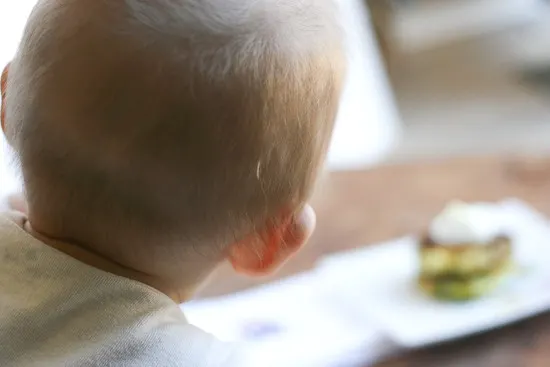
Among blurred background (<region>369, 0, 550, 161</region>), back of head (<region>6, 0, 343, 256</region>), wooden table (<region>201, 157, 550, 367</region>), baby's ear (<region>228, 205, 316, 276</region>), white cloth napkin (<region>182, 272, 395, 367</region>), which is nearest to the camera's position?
back of head (<region>6, 0, 343, 256</region>)

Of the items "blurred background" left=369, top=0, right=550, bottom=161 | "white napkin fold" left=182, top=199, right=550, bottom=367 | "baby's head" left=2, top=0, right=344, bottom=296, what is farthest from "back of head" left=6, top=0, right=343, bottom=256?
"blurred background" left=369, top=0, right=550, bottom=161

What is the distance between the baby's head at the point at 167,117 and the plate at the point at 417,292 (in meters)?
0.26

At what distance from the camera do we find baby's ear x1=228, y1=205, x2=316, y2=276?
59cm

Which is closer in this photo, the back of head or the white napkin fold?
the back of head

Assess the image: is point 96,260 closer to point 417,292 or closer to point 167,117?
point 167,117

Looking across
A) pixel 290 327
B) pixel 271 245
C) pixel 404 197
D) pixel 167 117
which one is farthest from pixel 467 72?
pixel 167 117

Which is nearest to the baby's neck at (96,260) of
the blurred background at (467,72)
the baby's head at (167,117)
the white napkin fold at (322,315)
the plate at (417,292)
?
the baby's head at (167,117)

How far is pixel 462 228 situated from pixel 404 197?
0.18 metres

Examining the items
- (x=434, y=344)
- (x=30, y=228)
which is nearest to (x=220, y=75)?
(x=30, y=228)

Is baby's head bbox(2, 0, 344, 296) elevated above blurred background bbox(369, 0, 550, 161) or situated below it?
above

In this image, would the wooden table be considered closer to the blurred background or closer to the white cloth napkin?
the white cloth napkin

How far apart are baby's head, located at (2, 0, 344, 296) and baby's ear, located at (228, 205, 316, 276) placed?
2 cm

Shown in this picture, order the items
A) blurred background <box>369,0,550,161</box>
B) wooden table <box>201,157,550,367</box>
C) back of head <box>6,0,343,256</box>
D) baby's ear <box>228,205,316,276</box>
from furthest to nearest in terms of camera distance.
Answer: blurred background <box>369,0,550,161</box>, wooden table <box>201,157,550,367</box>, baby's ear <box>228,205,316,276</box>, back of head <box>6,0,343,256</box>

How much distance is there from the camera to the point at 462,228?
84cm
